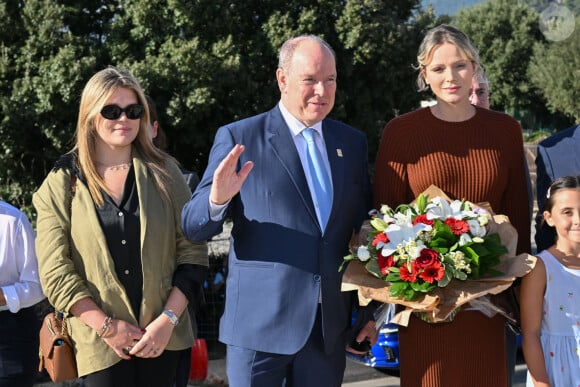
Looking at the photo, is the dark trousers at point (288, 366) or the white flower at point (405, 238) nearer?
the white flower at point (405, 238)

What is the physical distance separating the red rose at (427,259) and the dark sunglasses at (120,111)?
147cm

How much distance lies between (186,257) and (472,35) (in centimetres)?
4841

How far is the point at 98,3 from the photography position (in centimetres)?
1023

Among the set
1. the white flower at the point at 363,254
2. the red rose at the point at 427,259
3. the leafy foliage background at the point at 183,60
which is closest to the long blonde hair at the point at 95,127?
the white flower at the point at 363,254

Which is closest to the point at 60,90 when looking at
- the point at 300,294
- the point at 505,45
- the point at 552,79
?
the point at 300,294

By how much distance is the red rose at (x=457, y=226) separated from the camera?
317cm

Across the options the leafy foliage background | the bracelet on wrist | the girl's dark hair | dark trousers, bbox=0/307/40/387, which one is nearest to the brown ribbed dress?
the girl's dark hair

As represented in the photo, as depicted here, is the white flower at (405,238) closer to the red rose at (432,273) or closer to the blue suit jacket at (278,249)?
the red rose at (432,273)

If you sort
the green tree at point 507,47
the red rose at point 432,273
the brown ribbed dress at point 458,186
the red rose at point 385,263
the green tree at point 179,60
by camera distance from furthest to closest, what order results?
the green tree at point 507,47 < the green tree at point 179,60 < the brown ribbed dress at point 458,186 < the red rose at point 385,263 < the red rose at point 432,273

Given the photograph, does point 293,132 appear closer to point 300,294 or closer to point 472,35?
point 300,294

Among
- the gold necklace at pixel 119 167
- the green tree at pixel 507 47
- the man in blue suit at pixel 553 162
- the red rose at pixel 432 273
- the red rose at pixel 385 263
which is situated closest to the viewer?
the red rose at pixel 432 273

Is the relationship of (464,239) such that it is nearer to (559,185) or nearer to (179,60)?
(559,185)

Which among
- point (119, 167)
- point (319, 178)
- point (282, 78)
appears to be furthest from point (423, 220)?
point (119, 167)

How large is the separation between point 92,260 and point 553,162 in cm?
226
